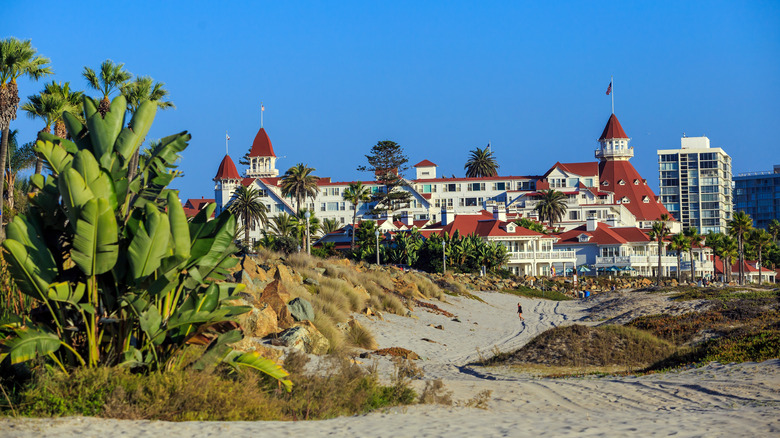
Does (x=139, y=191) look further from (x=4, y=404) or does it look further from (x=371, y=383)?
(x=371, y=383)

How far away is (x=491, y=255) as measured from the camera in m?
72.7

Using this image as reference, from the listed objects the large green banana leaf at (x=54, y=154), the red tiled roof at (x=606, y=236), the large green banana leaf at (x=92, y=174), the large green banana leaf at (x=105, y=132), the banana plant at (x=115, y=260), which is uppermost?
the red tiled roof at (x=606, y=236)

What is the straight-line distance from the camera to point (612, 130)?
12962 cm

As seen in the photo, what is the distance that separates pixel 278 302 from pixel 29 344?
1024cm

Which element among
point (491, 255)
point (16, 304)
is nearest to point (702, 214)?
point (491, 255)

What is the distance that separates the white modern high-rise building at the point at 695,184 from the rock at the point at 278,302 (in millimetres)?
186488

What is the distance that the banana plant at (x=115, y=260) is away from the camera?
10930 millimetres

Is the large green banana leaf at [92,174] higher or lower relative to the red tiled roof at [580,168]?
lower

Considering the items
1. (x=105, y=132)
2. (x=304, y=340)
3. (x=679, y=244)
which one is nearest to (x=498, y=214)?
(x=679, y=244)

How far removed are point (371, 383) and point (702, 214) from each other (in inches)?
7707

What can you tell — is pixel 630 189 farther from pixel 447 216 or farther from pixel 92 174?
pixel 92 174

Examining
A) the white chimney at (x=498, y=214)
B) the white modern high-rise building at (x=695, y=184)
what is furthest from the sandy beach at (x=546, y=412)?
the white modern high-rise building at (x=695, y=184)

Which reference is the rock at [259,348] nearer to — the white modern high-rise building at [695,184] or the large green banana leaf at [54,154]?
the large green banana leaf at [54,154]

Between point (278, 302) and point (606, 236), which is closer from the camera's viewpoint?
point (278, 302)
